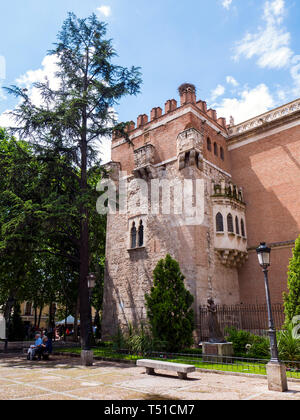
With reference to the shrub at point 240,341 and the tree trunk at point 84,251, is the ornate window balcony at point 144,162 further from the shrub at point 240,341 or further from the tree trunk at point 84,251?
the shrub at point 240,341

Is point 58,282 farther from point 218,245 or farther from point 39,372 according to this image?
point 39,372

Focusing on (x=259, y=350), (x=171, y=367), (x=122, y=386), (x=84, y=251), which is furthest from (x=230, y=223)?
(x=122, y=386)

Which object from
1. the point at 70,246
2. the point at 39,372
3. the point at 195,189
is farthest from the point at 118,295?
the point at 39,372

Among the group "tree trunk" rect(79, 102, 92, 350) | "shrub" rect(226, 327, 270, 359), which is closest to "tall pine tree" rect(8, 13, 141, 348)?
"tree trunk" rect(79, 102, 92, 350)

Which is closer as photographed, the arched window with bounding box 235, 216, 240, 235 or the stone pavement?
the stone pavement

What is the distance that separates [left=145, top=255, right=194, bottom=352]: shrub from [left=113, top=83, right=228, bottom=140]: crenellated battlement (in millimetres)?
9789

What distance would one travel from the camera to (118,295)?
20062 mm

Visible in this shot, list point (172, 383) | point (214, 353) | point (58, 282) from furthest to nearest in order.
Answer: point (58, 282) < point (214, 353) < point (172, 383)

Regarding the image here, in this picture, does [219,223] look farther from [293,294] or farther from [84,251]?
[84,251]

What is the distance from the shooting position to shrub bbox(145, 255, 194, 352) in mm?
14594

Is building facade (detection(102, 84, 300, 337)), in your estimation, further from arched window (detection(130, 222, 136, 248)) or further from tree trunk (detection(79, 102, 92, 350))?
tree trunk (detection(79, 102, 92, 350))

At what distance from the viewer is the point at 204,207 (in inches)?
720

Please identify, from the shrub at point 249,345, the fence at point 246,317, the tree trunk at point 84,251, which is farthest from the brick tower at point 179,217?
the tree trunk at point 84,251
